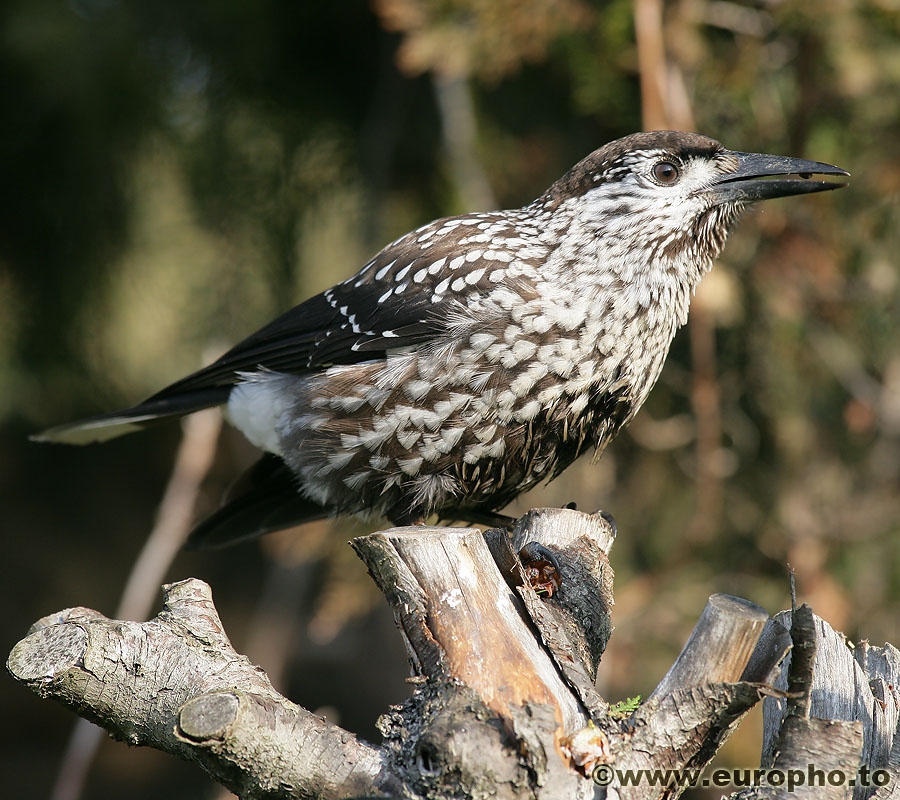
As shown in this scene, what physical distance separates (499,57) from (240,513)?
1.70 meters

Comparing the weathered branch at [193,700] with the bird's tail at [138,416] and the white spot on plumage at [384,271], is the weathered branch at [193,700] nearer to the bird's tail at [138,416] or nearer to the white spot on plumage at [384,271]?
the bird's tail at [138,416]

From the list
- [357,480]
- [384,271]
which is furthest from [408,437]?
[384,271]

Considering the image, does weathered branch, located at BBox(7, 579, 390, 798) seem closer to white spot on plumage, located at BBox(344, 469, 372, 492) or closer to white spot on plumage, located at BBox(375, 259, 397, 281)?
A: white spot on plumage, located at BBox(344, 469, 372, 492)

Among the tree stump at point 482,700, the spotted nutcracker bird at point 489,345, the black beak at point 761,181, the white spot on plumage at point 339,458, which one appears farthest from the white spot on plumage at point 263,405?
the black beak at point 761,181

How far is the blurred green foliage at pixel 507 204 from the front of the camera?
340 cm

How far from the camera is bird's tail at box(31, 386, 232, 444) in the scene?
10.0ft

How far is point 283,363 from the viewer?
3.03 m

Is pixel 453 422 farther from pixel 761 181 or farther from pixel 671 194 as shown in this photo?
pixel 761 181

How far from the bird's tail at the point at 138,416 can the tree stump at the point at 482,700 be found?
1081 millimetres

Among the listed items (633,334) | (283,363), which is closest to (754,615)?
(633,334)

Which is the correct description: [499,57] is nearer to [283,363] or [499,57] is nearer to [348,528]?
[283,363]

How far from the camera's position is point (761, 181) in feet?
9.16

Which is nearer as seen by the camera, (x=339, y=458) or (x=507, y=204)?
(x=339, y=458)

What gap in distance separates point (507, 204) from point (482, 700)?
8.26 ft
